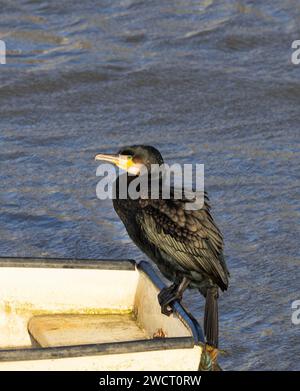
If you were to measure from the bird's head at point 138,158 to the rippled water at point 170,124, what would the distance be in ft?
4.02

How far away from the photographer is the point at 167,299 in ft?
18.8

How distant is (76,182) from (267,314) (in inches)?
97.9

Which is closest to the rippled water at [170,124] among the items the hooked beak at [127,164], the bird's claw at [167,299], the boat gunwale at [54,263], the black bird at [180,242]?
the black bird at [180,242]

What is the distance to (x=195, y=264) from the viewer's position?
19.1 feet

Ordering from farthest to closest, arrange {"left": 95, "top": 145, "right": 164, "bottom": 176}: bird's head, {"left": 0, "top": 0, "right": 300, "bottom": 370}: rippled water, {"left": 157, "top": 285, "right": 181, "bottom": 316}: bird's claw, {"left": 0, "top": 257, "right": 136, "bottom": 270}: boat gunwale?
{"left": 0, "top": 0, "right": 300, "bottom": 370}: rippled water < {"left": 95, "top": 145, "right": 164, "bottom": 176}: bird's head < {"left": 0, "top": 257, "right": 136, "bottom": 270}: boat gunwale < {"left": 157, "top": 285, "right": 181, "bottom": 316}: bird's claw

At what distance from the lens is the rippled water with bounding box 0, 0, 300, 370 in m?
7.47

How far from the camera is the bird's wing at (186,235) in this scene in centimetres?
580

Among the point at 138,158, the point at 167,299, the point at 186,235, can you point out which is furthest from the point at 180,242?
the point at 138,158

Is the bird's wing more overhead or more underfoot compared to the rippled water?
more underfoot

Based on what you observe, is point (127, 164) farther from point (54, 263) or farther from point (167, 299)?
point (167, 299)

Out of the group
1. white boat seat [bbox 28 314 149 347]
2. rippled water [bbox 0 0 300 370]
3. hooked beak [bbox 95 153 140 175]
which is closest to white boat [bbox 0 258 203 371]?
white boat seat [bbox 28 314 149 347]

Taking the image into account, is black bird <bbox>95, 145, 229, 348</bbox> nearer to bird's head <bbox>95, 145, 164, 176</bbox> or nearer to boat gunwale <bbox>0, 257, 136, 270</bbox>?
bird's head <bbox>95, 145, 164, 176</bbox>

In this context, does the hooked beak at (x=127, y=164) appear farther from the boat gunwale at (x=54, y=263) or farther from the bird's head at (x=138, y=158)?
the boat gunwale at (x=54, y=263)

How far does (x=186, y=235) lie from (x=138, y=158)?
57 cm
